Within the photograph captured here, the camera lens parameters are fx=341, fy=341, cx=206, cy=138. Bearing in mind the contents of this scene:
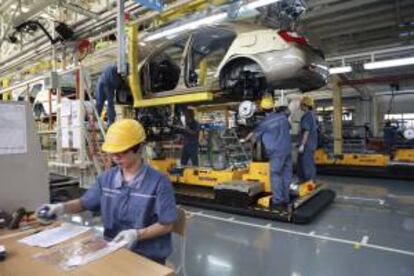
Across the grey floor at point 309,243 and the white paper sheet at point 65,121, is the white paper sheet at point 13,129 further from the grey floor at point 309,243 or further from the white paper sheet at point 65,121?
the white paper sheet at point 65,121

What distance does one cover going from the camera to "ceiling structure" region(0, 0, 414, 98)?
21.1 ft

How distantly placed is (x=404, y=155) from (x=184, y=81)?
6327 mm

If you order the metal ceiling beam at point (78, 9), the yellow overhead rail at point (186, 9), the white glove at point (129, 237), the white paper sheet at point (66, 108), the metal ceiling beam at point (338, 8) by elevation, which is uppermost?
the metal ceiling beam at point (338, 8)

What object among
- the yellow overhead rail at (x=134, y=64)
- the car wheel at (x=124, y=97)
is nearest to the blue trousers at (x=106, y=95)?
the yellow overhead rail at (x=134, y=64)

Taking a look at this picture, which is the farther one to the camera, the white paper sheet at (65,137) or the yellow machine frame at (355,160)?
the yellow machine frame at (355,160)

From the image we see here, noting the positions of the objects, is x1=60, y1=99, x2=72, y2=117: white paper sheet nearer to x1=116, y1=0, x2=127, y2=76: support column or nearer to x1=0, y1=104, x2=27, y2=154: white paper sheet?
x1=116, y1=0, x2=127, y2=76: support column

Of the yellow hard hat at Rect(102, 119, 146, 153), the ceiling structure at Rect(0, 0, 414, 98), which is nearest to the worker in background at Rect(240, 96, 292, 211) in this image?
the ceiling structure at Rect(0, 0, 414, 98)

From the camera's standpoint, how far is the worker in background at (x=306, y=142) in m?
6.51

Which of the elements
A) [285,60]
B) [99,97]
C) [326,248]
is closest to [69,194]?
[99,97]

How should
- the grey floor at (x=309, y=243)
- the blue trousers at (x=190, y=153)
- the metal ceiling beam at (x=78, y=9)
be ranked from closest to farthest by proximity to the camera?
the grey floor at (x=309, y=243) < the metal ceiling beam at (x=78, y=9) < the blue trousers at (x=190, y=153)

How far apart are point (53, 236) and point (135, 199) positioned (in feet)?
1.53

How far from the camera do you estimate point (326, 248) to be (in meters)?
3.88

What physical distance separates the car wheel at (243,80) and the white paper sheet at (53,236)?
12.8ft

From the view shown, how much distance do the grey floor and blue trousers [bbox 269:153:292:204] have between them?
43 cm
